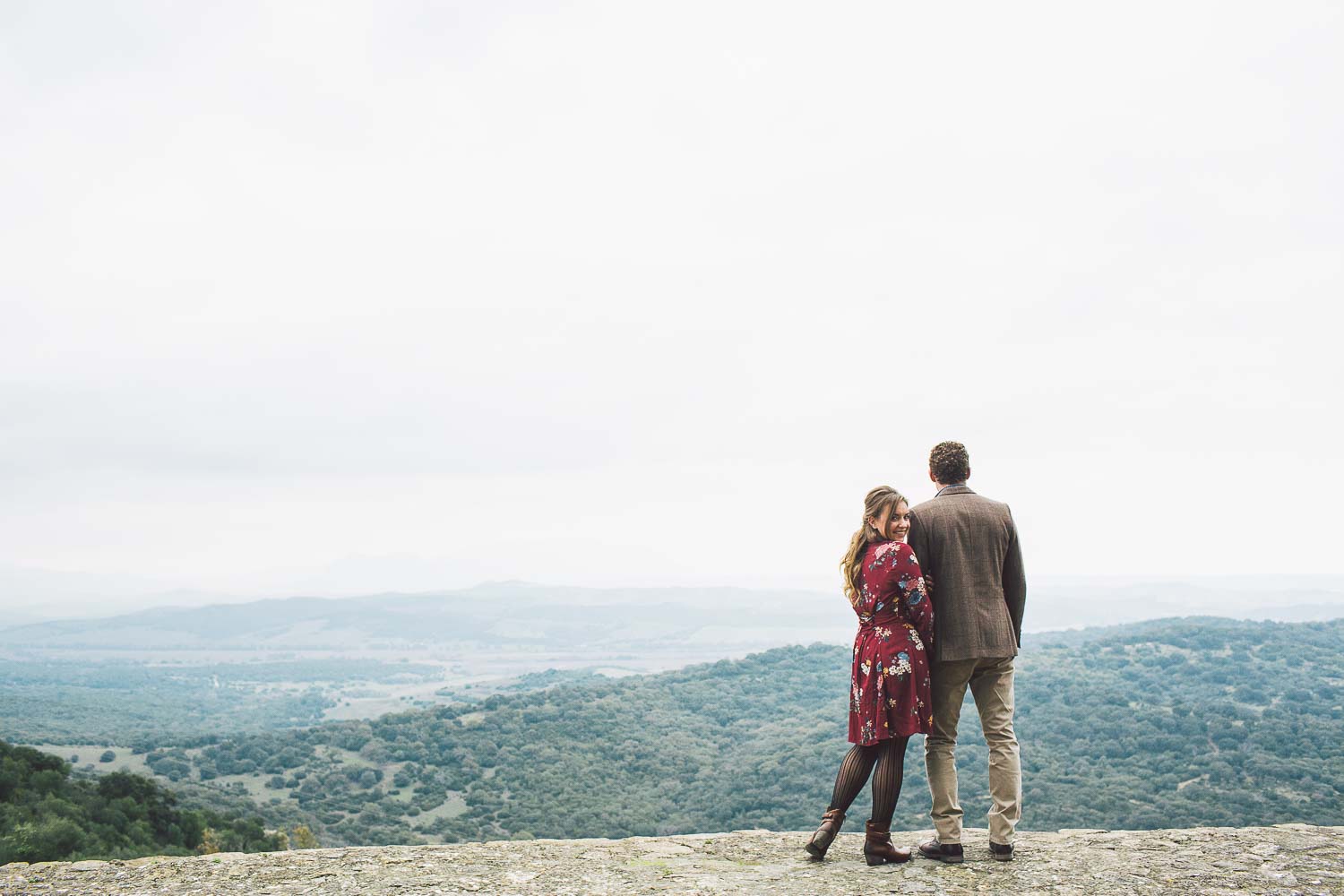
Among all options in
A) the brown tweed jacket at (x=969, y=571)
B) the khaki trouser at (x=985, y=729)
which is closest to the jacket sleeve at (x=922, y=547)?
the brown tweed jacket at (x=969, y=571)

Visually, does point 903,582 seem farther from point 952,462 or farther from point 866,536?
point 952,462

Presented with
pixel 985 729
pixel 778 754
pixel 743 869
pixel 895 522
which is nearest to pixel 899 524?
pixel 895 522

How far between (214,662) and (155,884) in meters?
188

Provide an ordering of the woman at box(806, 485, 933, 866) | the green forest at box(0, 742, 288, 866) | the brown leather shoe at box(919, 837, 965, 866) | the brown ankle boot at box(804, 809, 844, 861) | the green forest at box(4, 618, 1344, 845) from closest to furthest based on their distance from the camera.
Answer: the woman at box(806, 485, 933, 866), the brown leather shoe at box(919, 837, 965, 866), the brown ankle boot at box(804, 809, 844, 861), the green forest at box(0, 742, 288, 866), the green forest at box(4, 618, 1344, 845)

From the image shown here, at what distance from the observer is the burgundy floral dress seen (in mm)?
4363

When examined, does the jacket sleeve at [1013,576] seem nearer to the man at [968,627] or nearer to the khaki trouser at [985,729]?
the man at [968,627]

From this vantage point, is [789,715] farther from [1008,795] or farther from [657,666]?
[657,666]

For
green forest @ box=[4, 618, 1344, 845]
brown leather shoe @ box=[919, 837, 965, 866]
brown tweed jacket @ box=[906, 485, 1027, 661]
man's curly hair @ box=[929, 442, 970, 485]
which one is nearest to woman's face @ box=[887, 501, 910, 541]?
brown tweed jacket @ box=[906, 485, 1027, 661]

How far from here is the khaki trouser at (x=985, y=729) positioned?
4.45m

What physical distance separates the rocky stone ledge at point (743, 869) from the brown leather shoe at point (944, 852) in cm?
5

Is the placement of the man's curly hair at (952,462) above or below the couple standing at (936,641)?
above

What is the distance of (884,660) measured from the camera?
14.6 feet

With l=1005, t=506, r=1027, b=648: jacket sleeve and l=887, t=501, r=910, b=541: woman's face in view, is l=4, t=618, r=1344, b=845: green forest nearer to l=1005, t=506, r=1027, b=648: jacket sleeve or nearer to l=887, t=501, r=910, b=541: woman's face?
l=1005, t=506, r=1027, b=648: jacket sleeve

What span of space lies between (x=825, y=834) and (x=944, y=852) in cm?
65
